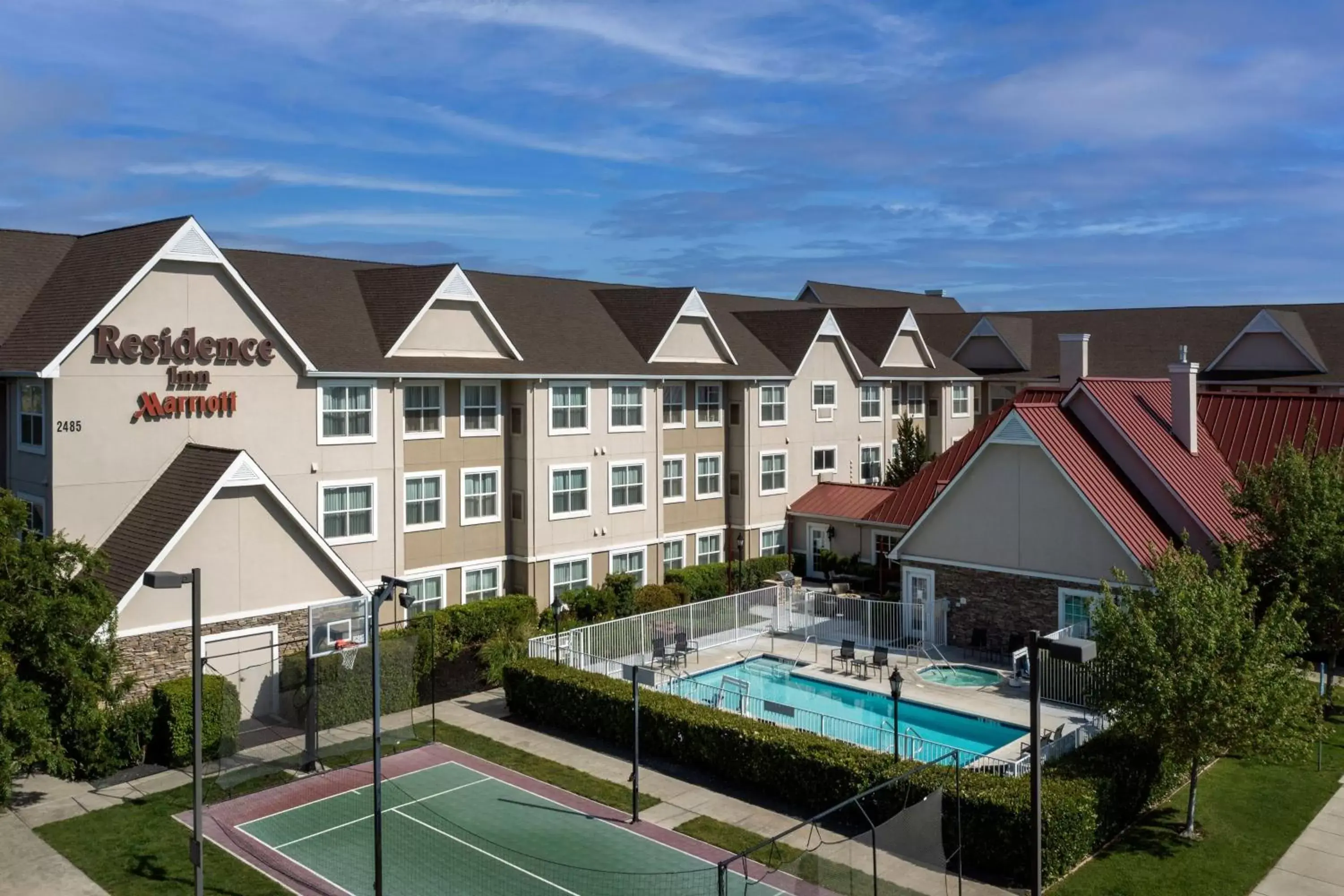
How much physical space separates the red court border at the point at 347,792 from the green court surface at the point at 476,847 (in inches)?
6.8

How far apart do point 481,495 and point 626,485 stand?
5930mm

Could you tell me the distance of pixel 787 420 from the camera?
45406 millimetres

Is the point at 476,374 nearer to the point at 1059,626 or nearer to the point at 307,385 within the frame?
the point at 307,385

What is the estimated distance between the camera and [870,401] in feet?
164

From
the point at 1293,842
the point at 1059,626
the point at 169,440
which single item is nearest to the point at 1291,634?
the point at 1293,842

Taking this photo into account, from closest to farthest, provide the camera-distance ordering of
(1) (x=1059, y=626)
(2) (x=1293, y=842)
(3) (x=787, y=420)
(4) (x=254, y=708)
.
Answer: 1. (2) (x=1293, y=842)
2. (4) (x=254, y=708)
3. (1) (x=1059, y=626)
4. (3) (x=787, y=420)

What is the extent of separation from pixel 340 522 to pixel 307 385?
13.2 ft

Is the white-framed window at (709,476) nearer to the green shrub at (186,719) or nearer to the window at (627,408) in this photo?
the window at (627,408)

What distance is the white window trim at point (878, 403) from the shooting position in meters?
49.3

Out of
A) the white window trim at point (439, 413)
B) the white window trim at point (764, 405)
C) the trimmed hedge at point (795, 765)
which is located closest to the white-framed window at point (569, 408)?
the white window trim at point (439, 413)

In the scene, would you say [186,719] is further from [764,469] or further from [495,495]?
[764,469]

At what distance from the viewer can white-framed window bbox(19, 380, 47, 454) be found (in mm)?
26312

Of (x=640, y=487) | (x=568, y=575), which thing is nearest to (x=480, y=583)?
(x=568, y=575)

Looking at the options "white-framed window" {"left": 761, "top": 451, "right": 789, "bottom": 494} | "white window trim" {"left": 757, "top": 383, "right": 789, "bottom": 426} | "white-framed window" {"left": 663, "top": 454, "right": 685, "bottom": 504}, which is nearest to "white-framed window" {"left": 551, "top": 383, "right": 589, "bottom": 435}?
"white-framed window" {"left": 663, "top": 454, "right": 685, "bottom": 504}
